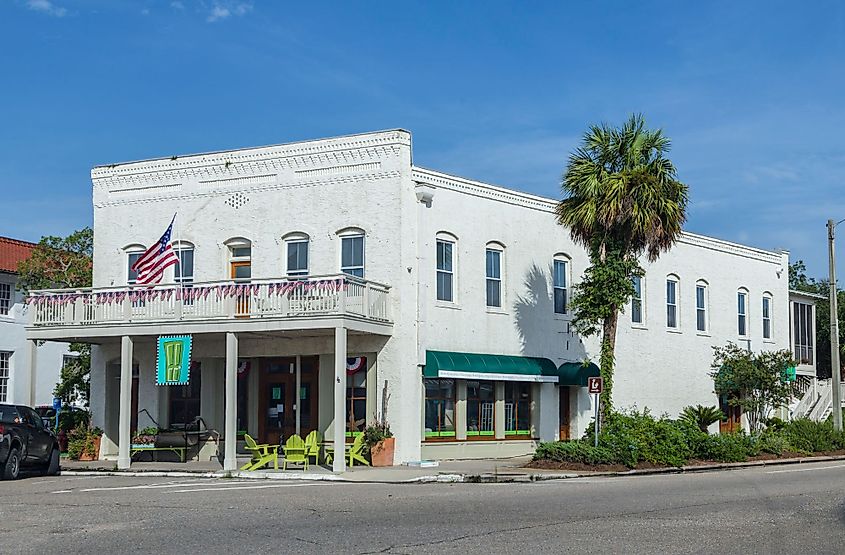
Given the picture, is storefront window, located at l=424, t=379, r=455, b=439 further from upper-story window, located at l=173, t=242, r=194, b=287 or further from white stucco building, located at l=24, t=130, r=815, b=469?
upper-story window, located at l=173, t=242, r=194, b=287

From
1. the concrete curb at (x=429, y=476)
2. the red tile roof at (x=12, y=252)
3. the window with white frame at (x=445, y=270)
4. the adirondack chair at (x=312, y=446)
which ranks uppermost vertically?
the red tile roof at (x=12, y=252)

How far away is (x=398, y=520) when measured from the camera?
14641mm

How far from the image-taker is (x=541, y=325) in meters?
33.3

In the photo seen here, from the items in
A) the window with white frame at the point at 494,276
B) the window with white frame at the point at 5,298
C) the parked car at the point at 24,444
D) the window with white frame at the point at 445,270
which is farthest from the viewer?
the window with white frame at the point at 5,298

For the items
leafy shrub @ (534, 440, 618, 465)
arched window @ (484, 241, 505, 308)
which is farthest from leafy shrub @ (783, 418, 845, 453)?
arched window @ (484, 241, 505, 308)

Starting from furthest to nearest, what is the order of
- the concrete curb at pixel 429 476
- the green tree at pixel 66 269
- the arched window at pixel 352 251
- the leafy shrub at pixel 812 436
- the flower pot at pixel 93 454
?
the green tree at pixel 66 269 → the leafy shrub at pixel 812 436 → the flower pot at pixel 93 454 → the arched window at pixel 352 251 → the concrete curb at pixel 429 476

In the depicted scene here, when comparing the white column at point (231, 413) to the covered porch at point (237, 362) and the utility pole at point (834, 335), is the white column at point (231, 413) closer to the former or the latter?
the covered porch at point (237, 362)

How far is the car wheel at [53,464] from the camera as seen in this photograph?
25.7 metres

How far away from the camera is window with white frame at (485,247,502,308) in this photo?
31.9 meters

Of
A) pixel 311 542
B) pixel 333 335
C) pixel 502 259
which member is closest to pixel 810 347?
pixel 502 259

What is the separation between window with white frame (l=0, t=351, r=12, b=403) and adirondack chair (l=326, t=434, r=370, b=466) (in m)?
17.8

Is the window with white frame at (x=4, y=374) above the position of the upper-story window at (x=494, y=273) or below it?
below

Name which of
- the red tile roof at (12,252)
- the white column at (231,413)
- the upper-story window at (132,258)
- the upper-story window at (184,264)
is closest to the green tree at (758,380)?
the white column at (231,413)

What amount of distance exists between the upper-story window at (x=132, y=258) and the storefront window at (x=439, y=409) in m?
9.34
